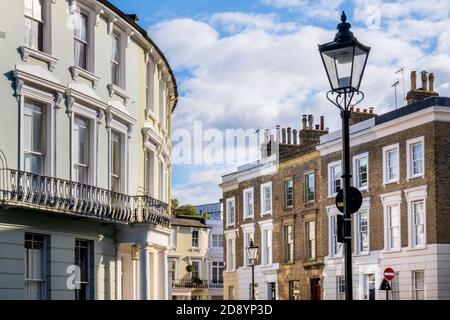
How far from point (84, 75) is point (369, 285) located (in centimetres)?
2489

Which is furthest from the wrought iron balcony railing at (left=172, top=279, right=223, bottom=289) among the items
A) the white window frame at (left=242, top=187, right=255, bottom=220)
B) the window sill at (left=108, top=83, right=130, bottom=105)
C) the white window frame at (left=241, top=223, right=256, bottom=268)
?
the window sill at (left=108, top=83, right=130, bottom=105)

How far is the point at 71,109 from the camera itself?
74.4ft

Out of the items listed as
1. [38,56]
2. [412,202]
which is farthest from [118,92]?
[412,202]

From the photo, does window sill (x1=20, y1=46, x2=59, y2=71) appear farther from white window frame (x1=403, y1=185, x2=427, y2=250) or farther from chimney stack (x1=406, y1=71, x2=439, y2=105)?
chimney stack (x1=406, y1=71, x2=439, y2=105)

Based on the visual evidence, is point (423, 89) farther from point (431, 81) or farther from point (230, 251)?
point (230, 251)

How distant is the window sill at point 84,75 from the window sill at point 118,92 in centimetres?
78

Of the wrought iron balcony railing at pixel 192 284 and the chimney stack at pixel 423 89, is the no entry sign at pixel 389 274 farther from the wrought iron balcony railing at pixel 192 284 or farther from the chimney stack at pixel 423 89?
the wrought iron balcony railing at pixel 192 284

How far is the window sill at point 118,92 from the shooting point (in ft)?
82.3

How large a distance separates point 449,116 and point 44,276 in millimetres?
23866

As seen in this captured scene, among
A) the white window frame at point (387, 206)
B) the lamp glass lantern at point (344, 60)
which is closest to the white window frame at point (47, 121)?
the lamp glass lantern at point (344, 60)

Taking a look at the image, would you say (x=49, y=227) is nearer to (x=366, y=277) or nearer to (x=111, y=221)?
(x=111, y=221)

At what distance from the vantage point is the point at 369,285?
44500 mm

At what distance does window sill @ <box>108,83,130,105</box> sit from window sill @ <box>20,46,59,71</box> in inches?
119
